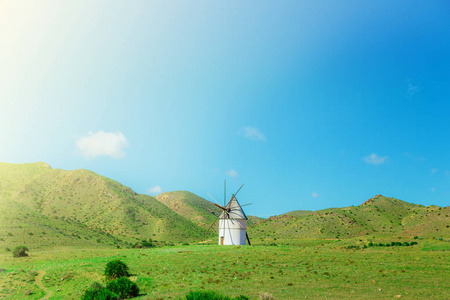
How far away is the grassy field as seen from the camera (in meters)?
18.9

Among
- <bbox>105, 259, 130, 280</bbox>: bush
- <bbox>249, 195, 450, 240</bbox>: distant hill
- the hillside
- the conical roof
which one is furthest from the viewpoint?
<bbox>249, 195, 450, 240</bbox>: distant hill

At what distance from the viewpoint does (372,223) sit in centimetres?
8262

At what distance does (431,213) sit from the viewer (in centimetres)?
7850

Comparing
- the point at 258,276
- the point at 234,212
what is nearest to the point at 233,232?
the point at 234,212

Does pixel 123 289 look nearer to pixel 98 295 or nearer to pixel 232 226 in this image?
pixel 98 295

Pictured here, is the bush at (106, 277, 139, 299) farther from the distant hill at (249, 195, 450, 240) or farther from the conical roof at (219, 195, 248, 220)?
the distant hill at (249, 195, 450, 240)

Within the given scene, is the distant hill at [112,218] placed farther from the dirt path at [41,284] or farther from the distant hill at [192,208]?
the dirt path at [41,284]

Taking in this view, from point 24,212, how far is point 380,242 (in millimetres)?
82082

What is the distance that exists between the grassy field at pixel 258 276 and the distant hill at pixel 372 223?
47845 millimetres

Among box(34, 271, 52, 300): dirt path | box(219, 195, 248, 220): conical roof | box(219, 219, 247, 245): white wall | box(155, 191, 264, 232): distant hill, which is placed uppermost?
box(155, 191, 264, 232): distant hill

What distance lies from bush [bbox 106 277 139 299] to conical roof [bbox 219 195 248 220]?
33.0 metres

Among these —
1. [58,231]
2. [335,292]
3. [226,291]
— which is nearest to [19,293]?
[226,291]

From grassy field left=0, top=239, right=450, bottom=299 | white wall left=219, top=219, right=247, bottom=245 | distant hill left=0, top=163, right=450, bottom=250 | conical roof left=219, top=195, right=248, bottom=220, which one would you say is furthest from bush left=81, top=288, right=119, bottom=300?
distant hill left=0, top=163, right=450, bottom=250

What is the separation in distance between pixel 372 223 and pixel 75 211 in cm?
9557
